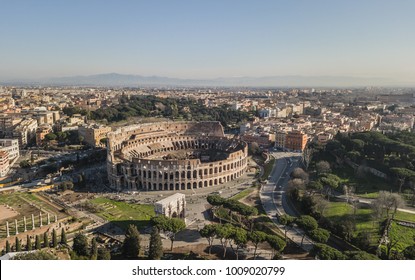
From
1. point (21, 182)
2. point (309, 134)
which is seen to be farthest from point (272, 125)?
point (21, 182)

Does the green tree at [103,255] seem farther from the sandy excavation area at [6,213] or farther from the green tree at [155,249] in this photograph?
the sandy excavation area at [6,213]

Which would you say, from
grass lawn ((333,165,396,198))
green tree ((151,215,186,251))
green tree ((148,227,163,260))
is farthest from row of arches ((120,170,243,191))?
→ green tree ((148,227,163,260))

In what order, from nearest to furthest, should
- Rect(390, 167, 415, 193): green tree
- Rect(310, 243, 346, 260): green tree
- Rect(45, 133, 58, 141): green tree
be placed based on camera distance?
Rect(310, 243, 346, 260): green tree → Rect(390, 167, 415, 193): green tree → Rect(45, 133, 58, 141): green tree

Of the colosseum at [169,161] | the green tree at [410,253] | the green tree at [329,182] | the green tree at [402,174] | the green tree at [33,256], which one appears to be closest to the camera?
the green tree at [33,256]

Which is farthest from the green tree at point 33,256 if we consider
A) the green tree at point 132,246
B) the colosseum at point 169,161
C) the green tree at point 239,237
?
the colosseum at point 169,161

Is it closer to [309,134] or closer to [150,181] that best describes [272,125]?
[309,134]

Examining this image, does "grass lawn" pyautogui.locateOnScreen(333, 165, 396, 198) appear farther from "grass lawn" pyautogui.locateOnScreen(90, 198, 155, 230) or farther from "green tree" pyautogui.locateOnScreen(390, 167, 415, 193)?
"grass lawn" pyautogui.locateOnScreen(90, 198, 155, 230)
